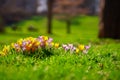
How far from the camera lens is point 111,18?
24.6 metres

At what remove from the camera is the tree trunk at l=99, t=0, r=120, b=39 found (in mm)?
24580

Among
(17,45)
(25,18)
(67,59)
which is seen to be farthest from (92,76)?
(25,18)

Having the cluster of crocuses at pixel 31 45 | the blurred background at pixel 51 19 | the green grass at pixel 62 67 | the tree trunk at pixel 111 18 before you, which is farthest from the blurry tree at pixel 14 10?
the green grass at pixel 62 67

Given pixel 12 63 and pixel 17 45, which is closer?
pixel 12 63

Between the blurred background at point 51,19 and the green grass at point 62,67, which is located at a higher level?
the green grass at point 62,67

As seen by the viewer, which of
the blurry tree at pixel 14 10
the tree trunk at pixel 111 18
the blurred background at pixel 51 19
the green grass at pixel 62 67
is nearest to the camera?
the green grass at pixel 62 67

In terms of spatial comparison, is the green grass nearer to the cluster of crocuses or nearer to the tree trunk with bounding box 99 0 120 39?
the cluster of crocuses

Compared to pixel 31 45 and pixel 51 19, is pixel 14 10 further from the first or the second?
pixel 31 45

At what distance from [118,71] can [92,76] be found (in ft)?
2.74

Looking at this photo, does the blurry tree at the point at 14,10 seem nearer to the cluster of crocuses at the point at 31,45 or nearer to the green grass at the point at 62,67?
the cluster of crocuses at the point at 31,45

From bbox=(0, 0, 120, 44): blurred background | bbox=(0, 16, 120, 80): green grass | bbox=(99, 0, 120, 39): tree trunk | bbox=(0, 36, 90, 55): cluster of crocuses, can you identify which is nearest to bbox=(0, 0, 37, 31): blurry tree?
bbox=(0, 0, 120, 44): blurred background

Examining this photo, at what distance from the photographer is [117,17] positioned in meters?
24.6

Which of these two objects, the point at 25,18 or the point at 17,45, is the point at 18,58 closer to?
the point at 17,45

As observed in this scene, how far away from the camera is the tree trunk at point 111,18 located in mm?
24580
